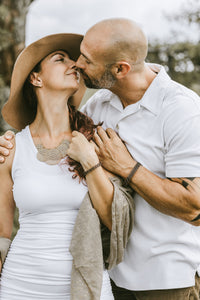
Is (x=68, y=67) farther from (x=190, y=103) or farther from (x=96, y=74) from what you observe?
(x=190, y=103)

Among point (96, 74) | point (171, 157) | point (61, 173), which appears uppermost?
point (96, 74)

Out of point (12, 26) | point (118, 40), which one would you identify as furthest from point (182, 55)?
point (118, 40)

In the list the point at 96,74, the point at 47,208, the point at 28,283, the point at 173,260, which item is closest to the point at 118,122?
the point at 96,74

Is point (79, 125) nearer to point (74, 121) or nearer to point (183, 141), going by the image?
point (74, 121)

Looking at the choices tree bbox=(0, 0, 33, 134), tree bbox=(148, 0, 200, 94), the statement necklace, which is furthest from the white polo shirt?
tree bbox=(148, 0, 200, 94)

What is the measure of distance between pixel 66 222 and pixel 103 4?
6237mm

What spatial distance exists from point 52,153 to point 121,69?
67 centimetres

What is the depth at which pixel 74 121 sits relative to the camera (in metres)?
2.28

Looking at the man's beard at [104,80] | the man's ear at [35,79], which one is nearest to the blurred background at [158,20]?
the man's ear at [35,79]

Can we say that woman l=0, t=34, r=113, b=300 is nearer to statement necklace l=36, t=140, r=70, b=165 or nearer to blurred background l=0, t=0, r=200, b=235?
statement necklace l=36, t=140, r=70, b=165

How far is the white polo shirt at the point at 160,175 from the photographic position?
1.94 meters

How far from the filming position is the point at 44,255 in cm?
→ 189

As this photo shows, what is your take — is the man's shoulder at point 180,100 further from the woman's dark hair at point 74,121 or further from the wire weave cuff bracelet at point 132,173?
the woman's dark hair at point 74,121

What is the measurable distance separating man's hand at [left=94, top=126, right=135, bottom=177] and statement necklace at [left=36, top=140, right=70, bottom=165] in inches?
7.9
